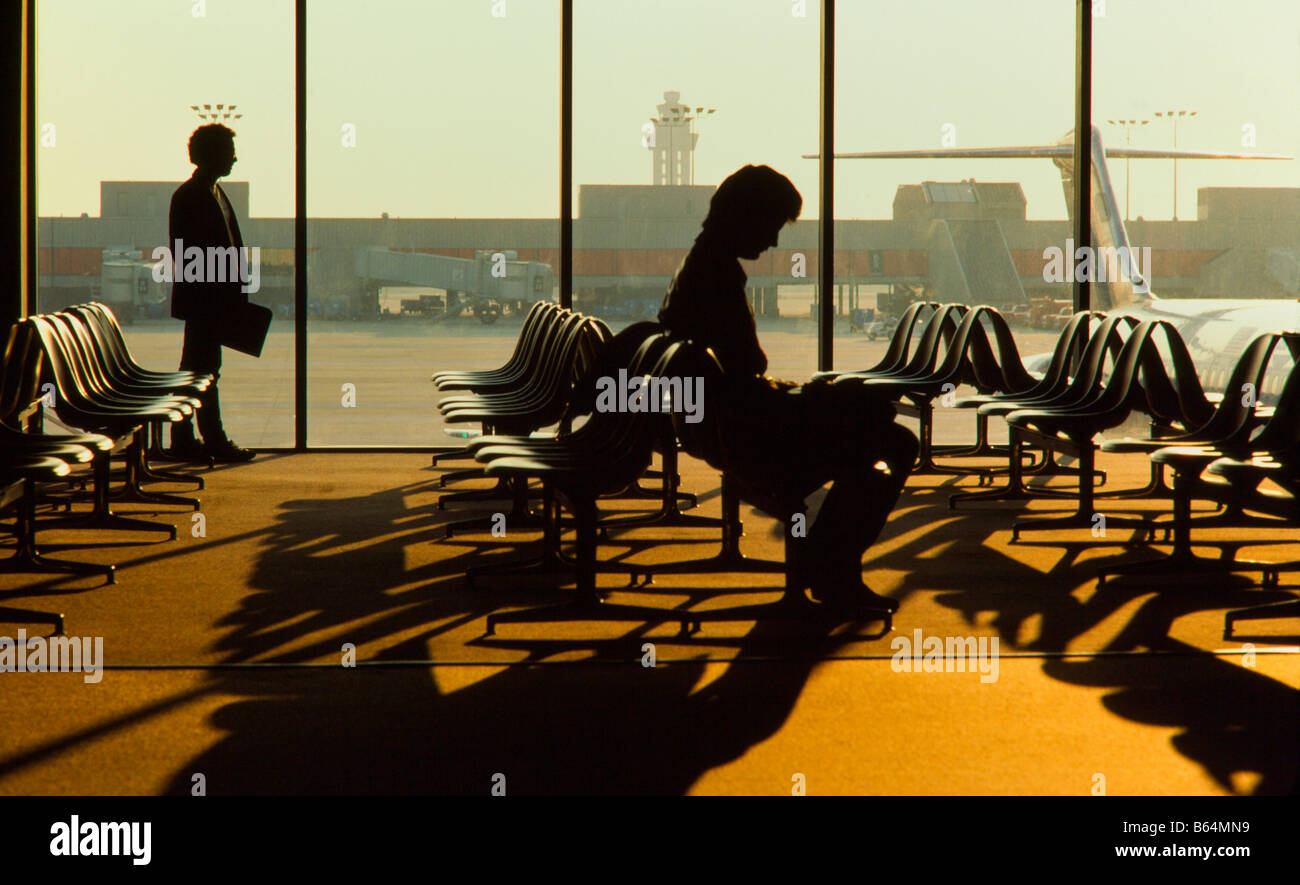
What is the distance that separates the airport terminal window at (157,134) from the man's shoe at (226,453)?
31cm

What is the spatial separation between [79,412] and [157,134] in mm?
3071

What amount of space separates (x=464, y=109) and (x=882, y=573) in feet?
14.5

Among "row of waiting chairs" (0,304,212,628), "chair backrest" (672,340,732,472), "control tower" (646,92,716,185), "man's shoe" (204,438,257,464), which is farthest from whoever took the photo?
"control tower" (646,92,716,185)

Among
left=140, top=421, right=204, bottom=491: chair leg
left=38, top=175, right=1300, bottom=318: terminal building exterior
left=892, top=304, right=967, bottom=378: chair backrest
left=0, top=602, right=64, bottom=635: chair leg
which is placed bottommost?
left=0, top=602, right=64, bottom=635: chair leg

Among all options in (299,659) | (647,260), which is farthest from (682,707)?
(647,260)

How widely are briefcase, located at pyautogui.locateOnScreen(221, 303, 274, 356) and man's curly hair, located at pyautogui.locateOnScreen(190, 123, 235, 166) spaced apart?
0.79 metres

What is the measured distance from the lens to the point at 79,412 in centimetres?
528

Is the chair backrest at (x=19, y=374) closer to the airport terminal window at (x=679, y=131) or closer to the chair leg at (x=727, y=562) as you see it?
the chair leg at (x=727, y=562)

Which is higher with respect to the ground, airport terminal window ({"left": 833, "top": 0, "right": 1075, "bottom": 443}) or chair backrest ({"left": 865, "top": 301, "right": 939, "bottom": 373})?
airport terminal window ({"left": 833, "top": 0, "right": 1075, "bottom": 443})

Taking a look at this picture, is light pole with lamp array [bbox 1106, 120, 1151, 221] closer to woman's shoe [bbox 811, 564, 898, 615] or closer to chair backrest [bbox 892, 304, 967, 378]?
chair backrest [bbox 892, 304, 967, 378]

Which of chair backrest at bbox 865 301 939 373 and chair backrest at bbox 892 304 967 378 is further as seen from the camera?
chair backrest at bbox 865 301 939 373

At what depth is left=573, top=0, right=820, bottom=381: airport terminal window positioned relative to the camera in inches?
314

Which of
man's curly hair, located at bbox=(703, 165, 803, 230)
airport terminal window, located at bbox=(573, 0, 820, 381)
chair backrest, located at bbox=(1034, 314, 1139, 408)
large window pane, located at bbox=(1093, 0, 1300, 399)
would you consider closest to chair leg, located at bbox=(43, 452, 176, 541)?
man's curly hair, located at bbox=(703, 165, 803, 230)
